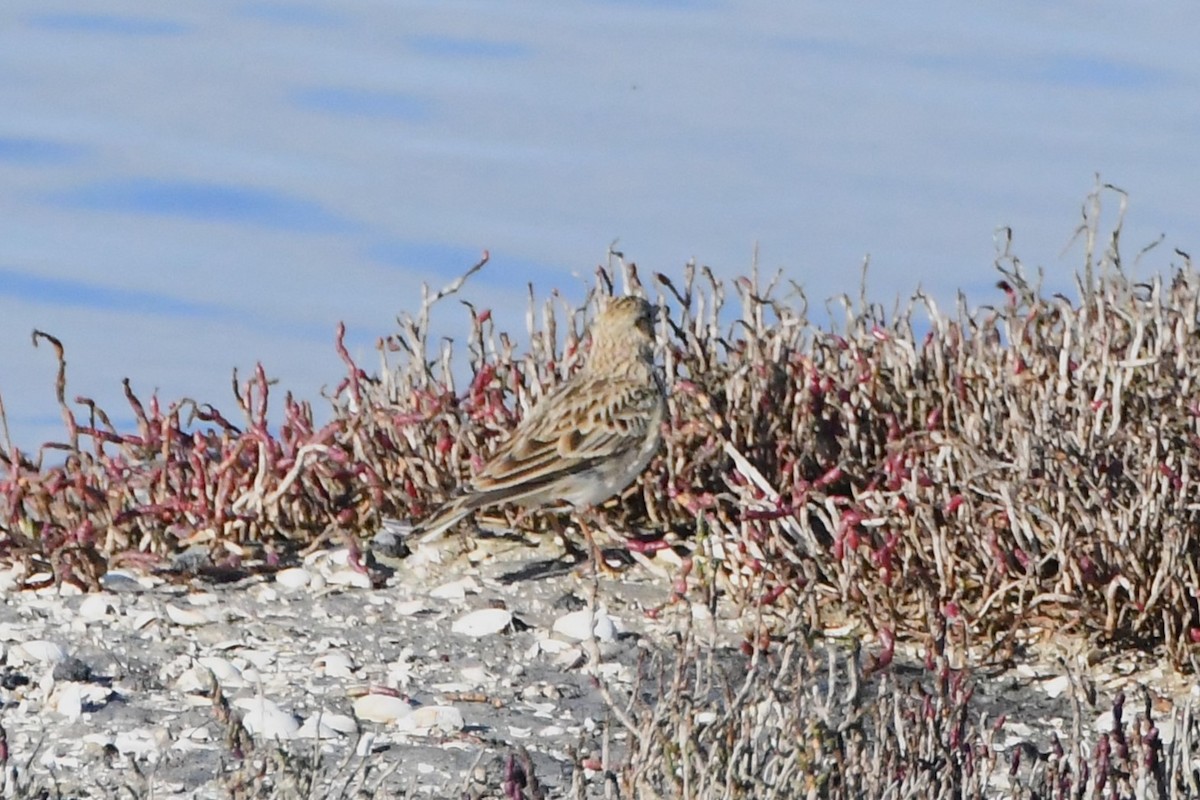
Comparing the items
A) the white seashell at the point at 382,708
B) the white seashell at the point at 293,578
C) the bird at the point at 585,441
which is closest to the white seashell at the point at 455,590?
the bird at the point at 585,441

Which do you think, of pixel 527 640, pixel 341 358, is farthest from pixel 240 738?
pixel 341 358

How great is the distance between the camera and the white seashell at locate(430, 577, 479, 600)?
620 centimetres

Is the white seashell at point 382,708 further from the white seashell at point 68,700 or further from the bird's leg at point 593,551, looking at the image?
the bird's leg at point 593,551

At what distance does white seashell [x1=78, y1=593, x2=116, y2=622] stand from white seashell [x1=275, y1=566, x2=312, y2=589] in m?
0.54

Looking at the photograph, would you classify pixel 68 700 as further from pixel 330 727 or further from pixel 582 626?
pixel 582 626

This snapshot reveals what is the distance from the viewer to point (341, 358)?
7.07m

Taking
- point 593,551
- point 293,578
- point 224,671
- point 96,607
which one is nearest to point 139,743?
point 224,671

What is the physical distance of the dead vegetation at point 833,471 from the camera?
18.8 ft

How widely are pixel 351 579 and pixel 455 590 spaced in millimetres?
352

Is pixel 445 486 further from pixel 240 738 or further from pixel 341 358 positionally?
pixel 240 738

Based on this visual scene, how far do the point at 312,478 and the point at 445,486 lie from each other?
47 centimetres

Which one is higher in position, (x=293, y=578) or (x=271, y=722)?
(x=293, y=578)

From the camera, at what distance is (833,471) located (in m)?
6.11

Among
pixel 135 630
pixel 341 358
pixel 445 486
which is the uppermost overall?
pixel 341 358
